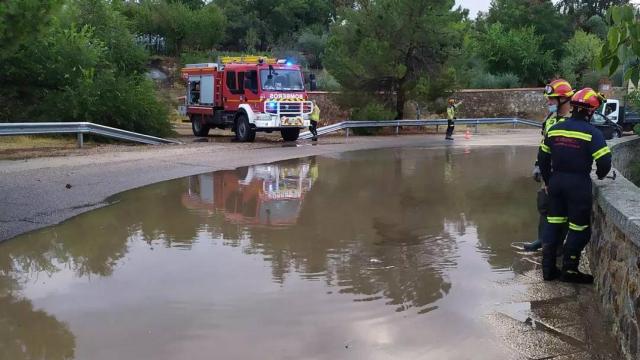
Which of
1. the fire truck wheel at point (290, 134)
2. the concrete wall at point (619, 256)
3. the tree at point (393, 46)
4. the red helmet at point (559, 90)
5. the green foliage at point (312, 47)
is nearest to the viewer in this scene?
the concrete wall at point (619, 256)

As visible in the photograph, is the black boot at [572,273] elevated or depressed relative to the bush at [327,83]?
depressed

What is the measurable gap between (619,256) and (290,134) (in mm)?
19971

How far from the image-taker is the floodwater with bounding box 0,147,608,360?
4.78m

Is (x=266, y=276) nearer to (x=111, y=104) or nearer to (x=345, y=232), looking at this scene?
(x=345, y=232)

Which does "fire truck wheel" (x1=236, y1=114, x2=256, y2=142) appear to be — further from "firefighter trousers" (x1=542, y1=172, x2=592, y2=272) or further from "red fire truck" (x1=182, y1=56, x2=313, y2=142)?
"firefighter trousers" (x1=542, y1=172, x2=592, y2=272)

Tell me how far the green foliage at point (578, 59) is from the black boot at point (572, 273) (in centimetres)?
4094

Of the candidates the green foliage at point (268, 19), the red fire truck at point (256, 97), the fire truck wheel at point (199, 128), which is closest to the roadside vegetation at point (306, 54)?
the green foliage at point (268, 19)

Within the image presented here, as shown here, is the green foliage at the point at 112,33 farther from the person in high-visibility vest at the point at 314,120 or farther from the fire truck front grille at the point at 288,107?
the person in high-visibility vest at the point at 314,120

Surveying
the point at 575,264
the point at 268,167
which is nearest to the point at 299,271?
the point at 575,264

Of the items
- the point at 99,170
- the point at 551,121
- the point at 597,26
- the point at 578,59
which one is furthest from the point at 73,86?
the point at 597,26

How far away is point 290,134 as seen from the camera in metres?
24.5

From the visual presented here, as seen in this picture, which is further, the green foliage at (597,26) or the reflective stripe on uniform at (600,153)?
the green foliage at (597,26)

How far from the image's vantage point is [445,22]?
29.8m

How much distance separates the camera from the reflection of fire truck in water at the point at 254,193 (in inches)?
377
